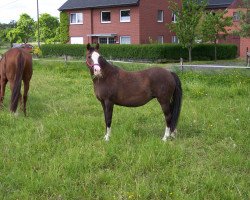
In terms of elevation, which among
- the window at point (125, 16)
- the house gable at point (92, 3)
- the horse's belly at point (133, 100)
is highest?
the house gable at point (92, 3)

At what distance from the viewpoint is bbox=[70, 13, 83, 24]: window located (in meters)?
42.6

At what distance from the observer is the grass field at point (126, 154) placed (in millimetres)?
4883

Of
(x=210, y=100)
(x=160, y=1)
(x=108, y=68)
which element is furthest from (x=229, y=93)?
(x=160, y=1)

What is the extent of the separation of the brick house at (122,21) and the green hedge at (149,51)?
13.1ft

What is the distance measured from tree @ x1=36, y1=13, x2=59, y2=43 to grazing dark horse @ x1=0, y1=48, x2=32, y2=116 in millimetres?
52489

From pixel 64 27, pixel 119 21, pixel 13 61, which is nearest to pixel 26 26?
pixel 64 27

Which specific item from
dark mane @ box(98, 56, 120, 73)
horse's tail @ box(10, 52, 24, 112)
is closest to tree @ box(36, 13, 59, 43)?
horse's tail @ box(10, 52, 24, 112)

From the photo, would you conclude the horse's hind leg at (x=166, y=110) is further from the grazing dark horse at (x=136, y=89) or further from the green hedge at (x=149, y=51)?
the green hedge at (x=149, y=51)

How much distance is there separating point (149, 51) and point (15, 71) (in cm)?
2085

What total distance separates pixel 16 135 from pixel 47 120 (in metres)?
1.22

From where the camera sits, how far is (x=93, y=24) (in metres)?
41.5

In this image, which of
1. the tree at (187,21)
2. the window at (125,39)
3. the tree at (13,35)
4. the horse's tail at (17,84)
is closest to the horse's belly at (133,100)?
the horse's tail at (17,84)

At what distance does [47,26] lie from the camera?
64.6 m

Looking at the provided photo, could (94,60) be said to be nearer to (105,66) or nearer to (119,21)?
(105,66)
